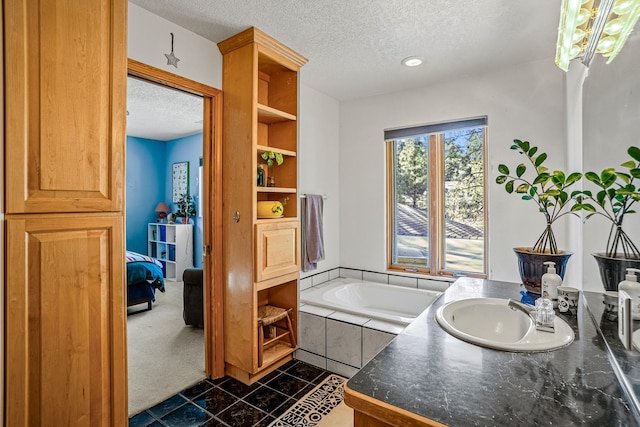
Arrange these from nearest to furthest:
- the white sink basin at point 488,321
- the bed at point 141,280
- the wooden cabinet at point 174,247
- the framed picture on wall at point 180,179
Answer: the white sink basin at point 488,321
the bed at point 141,280
the wooden cabinet at point 174,247
the framed picture on wall at point 180,179

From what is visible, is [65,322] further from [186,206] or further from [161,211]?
[161,211]

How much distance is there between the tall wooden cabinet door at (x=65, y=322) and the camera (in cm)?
107

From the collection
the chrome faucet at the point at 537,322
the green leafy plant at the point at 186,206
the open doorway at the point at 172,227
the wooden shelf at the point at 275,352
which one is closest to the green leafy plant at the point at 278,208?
the open doorway at the point at 172,227

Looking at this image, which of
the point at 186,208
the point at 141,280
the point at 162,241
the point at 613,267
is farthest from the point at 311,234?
the point at 162,241

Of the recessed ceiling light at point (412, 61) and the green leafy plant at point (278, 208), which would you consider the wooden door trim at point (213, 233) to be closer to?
the green leafy plant at point (278, 208)

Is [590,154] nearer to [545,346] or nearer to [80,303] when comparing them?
[545,346]

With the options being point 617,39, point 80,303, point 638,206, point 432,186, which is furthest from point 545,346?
point 432,186

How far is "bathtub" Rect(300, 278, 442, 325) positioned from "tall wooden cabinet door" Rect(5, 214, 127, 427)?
161cm

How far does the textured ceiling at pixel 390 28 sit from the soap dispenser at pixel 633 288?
60.9 inches

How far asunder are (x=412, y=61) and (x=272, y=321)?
2.27 meters

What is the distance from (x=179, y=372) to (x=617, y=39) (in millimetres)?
3069

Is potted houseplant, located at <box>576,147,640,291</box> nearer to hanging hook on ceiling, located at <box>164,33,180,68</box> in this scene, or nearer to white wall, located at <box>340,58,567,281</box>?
white wall, located at <box>340,58,567,281</box>

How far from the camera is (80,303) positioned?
1218mm

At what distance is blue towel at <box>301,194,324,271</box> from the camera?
3.01 meters
